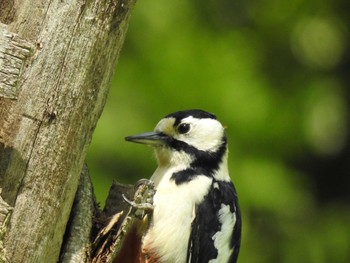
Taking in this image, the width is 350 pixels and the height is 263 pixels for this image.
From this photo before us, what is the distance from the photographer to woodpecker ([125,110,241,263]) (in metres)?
4.52

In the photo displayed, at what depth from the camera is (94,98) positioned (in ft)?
13.4

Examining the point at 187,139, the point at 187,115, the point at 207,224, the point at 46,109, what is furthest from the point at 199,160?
the point at 46,109

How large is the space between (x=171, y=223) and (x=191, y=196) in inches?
6.7

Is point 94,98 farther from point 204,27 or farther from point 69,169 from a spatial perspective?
point 204,27

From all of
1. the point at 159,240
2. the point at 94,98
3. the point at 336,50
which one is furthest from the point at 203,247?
the point at 336,50

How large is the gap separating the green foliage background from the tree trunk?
6.31 feet

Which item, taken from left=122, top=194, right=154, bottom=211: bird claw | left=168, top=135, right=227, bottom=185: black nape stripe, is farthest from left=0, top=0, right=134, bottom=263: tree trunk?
left=168, top=135, right=227, bottom=185: black nape stripe

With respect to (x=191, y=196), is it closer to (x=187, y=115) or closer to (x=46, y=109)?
(x=187, y=115)

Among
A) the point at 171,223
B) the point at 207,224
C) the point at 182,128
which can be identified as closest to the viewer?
the point at 171,223

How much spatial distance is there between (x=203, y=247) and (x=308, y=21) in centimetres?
259

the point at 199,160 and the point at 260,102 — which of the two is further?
the point at 260,102

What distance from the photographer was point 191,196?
4.59m

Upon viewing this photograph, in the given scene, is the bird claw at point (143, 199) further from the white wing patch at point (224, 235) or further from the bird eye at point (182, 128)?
the bird eye at point (182, 128)

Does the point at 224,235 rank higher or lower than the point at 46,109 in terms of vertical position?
lower
